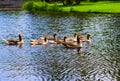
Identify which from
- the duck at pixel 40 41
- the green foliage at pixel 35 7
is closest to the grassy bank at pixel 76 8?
the green foliage at pixel 35 7

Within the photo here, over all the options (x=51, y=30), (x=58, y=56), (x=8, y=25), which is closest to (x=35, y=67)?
(x=58, y=56)

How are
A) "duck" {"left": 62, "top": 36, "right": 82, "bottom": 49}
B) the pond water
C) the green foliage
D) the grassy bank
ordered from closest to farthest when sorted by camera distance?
the pond water
"duck" {"left": 62, "top": 36, "right": 82, "bottom": 49}
the grassy bank
the green foliage

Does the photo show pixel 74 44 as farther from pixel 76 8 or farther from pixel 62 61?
pixel 76 8

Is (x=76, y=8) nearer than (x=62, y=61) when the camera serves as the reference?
No

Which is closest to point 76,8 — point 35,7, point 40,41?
point 35,7

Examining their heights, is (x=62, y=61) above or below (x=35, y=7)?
above

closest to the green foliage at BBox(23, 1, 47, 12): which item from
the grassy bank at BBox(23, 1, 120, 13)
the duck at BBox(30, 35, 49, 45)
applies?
the grassy bank at BBox(23, 1, 120, 13)

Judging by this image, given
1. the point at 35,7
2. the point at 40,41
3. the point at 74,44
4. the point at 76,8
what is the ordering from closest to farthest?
the point at 74,44 → the point at 40,41 → the point at 76,8 → the point at 35,7

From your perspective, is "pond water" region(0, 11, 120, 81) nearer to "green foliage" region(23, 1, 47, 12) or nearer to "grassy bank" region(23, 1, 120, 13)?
"grassy bank" region(23, 1, 120, 13)

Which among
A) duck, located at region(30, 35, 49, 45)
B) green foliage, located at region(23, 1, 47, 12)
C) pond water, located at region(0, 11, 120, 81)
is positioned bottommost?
green foliage, located at region(23, 1, 47, 12)

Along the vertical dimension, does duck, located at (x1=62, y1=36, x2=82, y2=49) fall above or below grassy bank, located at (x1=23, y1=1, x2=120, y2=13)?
above

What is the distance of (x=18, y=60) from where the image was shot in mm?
30453

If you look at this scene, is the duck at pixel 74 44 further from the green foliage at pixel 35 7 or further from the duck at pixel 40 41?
the green foliage at pixel 35 7

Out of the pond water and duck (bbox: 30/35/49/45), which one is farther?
duck (bbox: 30/35/49/45)
